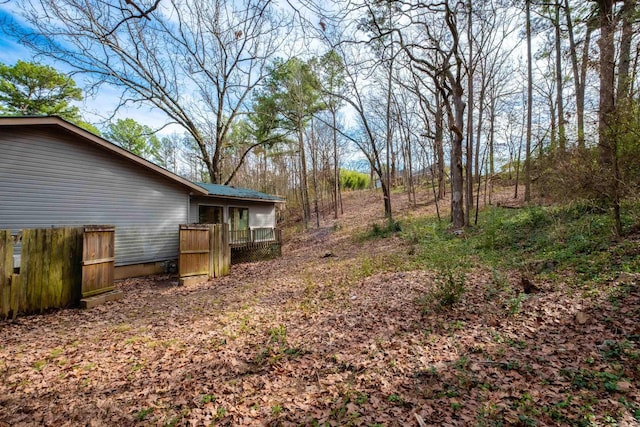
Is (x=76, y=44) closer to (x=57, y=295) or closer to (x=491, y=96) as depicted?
(x=57, y=295)

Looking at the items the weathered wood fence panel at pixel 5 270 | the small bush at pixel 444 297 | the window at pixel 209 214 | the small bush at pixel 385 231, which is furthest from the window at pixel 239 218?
the small bush at pixel 444 297

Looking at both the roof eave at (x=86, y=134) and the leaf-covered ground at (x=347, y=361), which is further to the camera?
the roof eave at (x=86, y=134)

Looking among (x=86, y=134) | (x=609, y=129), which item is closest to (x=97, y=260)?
(x=86, y=134)

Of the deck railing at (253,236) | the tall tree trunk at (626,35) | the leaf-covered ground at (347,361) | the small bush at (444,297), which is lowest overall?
the leaf-covered ground at (347,361)

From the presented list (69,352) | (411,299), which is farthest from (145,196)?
(411,299)

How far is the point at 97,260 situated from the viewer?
20.9ft

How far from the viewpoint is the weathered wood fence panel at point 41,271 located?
5.16m

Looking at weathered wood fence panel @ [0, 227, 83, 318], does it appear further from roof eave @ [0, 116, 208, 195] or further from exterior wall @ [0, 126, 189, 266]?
roof eave @ [0, 116, 208, 195]

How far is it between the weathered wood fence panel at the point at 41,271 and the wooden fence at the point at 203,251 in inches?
99.9

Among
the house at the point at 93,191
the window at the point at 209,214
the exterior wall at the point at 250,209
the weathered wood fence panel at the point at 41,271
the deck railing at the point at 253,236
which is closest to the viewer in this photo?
the weathered wood fence panel at the point at 41,271

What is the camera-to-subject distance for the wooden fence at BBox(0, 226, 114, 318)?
520 cm

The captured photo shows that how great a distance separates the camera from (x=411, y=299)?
5.18 m

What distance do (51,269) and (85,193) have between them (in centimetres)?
385

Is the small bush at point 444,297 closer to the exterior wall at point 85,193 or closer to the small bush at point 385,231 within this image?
the small bush at point 385,231
